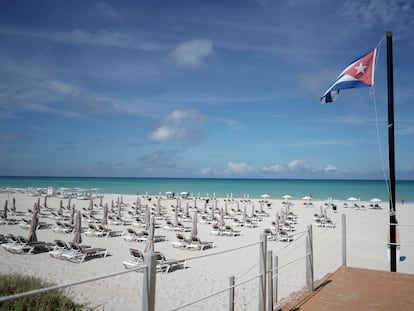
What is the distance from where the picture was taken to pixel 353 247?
14.3 m

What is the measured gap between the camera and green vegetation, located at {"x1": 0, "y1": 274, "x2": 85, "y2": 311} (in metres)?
4.91

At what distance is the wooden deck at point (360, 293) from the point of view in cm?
473

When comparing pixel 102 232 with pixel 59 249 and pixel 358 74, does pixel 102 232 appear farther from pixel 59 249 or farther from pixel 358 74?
pixel 358 74

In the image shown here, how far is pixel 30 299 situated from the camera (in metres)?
5.17

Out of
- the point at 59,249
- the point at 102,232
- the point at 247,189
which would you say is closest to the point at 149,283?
the point at 59,249

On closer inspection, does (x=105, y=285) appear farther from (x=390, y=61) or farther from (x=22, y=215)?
(x=22, y=215)

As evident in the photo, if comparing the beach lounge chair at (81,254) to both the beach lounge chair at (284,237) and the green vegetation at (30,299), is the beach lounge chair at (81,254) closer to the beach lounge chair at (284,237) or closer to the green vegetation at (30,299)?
the green vegetation at (30,299)

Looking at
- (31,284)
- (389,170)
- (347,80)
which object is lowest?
(31,284)

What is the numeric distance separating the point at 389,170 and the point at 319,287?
10.3 ft

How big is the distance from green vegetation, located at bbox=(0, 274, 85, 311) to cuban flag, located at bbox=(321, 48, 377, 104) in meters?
→ 7.30

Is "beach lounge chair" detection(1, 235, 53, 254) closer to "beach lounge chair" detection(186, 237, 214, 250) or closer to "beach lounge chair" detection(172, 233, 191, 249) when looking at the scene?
"beach lounge chair" detection(172, 233, 191, 249)

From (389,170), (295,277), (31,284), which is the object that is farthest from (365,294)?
(31,284)

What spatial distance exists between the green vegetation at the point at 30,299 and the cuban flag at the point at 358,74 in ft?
24.0

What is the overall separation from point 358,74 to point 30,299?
26.4 feet
